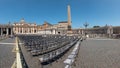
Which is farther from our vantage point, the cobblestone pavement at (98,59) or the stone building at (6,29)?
the stone building at (6,29)

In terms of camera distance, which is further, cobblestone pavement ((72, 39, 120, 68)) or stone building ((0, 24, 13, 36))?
stone building ((0, 24, 13, 36))

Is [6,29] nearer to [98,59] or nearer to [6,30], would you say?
[6,30]

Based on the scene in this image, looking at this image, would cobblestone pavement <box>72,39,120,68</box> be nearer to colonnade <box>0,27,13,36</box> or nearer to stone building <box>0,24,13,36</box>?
colonnade <box>0,27,13,36</box>

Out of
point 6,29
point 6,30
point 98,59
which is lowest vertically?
point 98,59

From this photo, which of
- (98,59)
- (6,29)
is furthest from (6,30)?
(98,59)

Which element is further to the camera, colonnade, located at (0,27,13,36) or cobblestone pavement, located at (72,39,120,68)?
colonnade, located at (0,27,13,36)

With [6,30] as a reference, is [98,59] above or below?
below

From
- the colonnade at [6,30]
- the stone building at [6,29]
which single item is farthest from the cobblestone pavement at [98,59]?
the stone building at [6,29]

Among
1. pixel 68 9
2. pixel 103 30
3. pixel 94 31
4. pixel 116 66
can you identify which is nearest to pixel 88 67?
pixel 116 66

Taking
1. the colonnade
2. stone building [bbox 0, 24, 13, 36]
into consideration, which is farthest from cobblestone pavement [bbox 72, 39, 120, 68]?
stone building [bbox 0, 24, 13, 36]

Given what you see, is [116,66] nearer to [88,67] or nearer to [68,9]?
[88,67]

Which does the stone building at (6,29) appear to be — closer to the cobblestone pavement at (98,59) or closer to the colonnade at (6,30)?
the colonnade at (6,30)

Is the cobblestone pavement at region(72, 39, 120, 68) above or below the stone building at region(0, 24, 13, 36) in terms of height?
below

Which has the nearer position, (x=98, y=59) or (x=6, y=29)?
(x=98, y=59)
